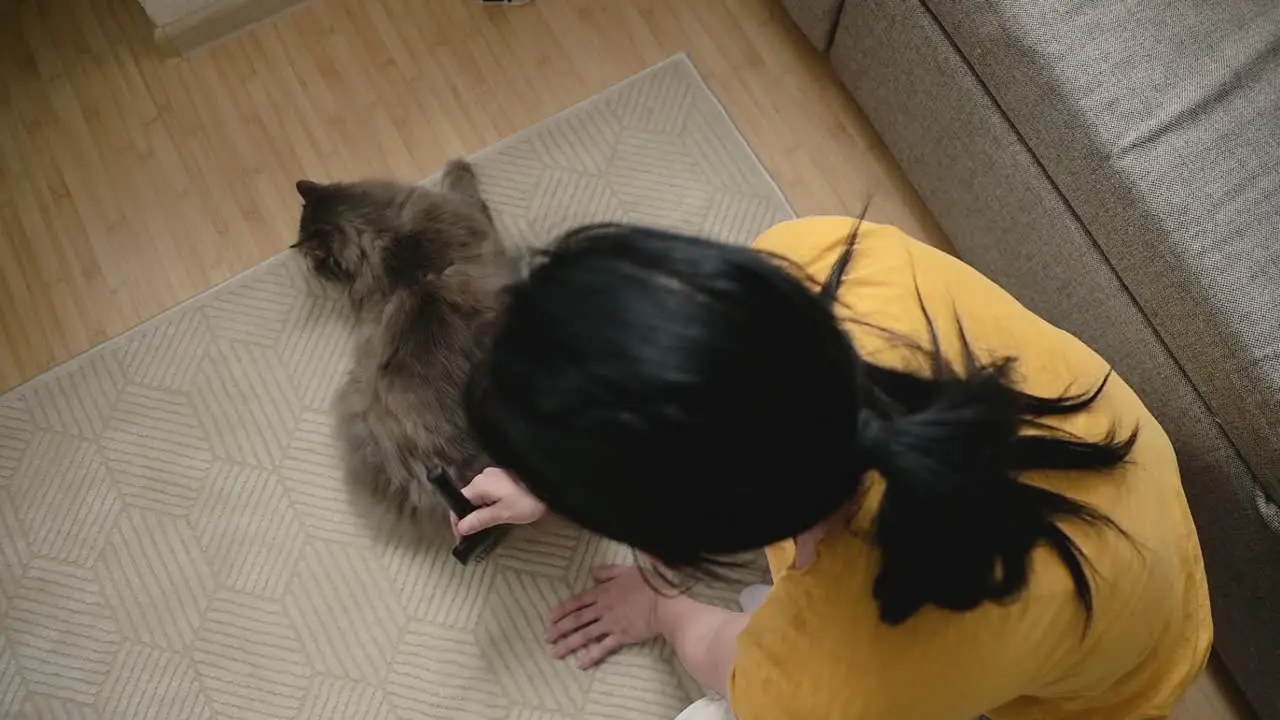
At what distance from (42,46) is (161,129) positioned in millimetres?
254

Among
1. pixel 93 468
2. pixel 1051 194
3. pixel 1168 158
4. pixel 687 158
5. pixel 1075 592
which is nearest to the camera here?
pixel 1075 592

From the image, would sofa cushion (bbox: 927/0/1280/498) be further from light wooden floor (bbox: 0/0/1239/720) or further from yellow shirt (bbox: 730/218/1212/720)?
light wooden floor (bbox: 0/0/1239/720)

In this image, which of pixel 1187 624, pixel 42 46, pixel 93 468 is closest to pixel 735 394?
Result: pixel 1187 624

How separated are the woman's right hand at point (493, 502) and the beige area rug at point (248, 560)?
18cm

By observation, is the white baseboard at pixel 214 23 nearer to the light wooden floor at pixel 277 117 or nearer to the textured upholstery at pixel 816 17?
the light wooden floor at pixel 277 117

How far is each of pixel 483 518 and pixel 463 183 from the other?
507 mm

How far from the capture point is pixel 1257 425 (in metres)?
1.01

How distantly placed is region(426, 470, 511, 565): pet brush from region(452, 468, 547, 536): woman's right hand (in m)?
0.01

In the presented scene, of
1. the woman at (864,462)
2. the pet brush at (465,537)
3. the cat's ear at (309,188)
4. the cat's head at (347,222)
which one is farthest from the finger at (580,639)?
the cat's ear at (309,188)

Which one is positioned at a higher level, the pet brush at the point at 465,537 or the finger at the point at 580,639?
the pet brush at the point at 465,537

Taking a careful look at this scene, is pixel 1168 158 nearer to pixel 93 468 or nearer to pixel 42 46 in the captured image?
pixel 93 468

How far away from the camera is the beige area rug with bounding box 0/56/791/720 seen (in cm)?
128

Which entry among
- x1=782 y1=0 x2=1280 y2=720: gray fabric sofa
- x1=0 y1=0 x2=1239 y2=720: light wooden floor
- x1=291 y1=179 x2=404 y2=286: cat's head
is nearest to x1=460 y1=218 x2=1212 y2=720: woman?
x1=782 y1=0 x2=1280 y2=720: gray fabric sofa

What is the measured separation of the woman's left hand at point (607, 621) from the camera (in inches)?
50.1
